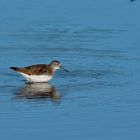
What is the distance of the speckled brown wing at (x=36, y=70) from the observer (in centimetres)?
1782

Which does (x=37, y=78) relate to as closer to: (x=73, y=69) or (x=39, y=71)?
(x=39, y=71)

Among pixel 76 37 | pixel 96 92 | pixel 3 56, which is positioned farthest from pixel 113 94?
pixel 76 37

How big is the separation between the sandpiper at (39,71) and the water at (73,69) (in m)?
0.17

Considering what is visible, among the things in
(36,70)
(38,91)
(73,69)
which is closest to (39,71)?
(36,70)

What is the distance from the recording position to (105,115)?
14.6 metres

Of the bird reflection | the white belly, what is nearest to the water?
the bird reflection

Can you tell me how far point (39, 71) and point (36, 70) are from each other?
99 millimetres

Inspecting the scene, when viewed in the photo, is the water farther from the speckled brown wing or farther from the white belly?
the speckled brown wing

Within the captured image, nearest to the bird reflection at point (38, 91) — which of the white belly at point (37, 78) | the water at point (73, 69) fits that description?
the water at point (73, 69)

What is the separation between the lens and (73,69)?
61.1 feet

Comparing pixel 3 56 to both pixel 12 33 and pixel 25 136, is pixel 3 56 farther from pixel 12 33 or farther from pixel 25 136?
pixel 25 136

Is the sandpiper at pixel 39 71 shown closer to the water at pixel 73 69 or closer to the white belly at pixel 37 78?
the white belly at pixel 37 78

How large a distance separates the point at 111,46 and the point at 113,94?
16.0 ft

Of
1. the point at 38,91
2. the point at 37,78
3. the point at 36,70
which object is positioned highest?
the point at 36,70
